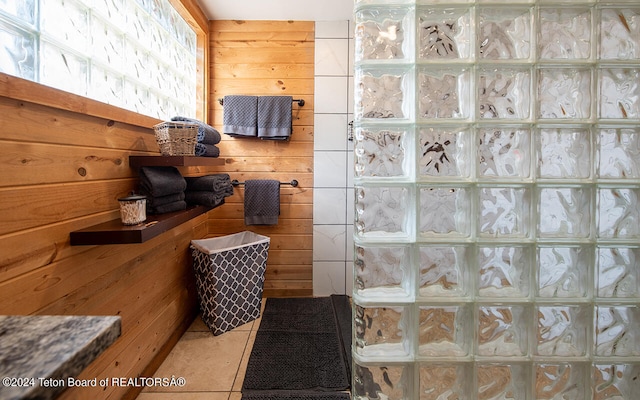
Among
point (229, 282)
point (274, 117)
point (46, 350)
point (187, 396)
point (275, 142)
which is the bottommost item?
point (187, 396)

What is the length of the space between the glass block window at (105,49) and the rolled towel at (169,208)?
18.7 inches

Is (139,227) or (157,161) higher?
(157,161)

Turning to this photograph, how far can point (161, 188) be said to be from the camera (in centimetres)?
128

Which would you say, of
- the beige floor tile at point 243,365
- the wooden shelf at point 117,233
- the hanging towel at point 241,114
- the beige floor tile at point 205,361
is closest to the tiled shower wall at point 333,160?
the hanging towel at point 241,114

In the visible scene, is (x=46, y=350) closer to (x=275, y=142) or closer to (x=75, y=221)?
(x=75, y=221)

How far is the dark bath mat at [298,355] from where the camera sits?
4.34ft

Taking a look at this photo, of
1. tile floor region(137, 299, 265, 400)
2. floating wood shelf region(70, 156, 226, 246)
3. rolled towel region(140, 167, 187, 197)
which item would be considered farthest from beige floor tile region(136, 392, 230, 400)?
rolled towel region(140, 167, 187, 197)


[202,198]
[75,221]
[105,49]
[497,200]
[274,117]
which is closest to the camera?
[497,200]

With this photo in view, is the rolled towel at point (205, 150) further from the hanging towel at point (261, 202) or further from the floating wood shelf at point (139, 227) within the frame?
the hanging towel at point (261, 202)

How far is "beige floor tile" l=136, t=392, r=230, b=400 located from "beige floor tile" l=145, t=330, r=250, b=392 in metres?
0.02

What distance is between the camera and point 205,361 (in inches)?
59.4

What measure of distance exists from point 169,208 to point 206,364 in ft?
2.63

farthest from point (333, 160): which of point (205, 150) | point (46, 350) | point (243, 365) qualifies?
point (46, 350)

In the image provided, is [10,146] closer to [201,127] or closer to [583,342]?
[201,127]
